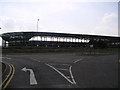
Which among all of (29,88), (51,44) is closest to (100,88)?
(29,88)

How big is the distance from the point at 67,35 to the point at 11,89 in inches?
3190

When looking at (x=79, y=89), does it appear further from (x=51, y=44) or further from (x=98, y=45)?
(x=51, y=44)

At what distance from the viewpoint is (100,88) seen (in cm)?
784

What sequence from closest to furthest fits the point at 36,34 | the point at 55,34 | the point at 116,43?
the point at 36,34 < the point at 55,34 < the point at 116,43

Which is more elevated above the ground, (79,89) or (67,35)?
(67,35)

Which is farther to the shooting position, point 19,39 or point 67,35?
point 67,35

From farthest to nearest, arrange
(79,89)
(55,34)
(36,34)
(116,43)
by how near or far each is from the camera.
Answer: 1. (116,43)
2. (55,34)
3. (36,34)
4. (79,89)

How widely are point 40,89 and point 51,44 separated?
250ft

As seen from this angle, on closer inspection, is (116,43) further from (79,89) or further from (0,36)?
(79,89)

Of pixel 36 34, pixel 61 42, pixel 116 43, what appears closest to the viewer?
pixel 36 34

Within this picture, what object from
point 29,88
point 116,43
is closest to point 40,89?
point 29,88

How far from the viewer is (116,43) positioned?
11269 cm

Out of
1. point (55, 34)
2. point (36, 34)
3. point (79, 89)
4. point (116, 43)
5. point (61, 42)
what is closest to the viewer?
point (79, 89)

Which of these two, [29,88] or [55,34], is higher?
[55,34]
